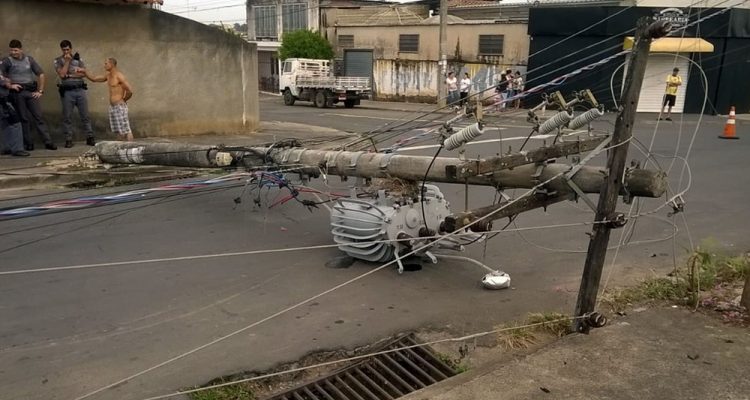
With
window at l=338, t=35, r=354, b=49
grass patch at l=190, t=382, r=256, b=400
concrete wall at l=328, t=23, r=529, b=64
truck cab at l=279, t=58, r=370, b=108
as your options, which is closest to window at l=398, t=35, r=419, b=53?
concrete wall at l=328, t=23, r=529, b=64

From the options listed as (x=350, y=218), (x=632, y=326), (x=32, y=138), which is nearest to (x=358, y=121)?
(x=32, y=138)

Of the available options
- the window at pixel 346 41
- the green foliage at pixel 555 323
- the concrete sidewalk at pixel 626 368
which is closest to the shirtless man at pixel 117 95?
the green foliage at pixel 555 323

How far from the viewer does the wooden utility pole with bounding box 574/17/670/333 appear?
153 inches

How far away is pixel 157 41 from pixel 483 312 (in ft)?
36.5

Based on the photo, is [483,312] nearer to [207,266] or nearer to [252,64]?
[207,266]

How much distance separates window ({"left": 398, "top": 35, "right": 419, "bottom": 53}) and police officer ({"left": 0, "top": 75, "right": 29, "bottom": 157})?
2692 centimetres

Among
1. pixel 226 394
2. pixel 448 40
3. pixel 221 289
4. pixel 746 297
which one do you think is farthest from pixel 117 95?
pixel 448 40

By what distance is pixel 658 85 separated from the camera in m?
25.6

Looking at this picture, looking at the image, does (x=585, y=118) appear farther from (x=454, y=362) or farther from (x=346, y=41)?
(x=346, y=41)

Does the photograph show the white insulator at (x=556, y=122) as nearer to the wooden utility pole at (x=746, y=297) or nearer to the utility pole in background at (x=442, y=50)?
the wooden utility pole at (x=746, y=297)

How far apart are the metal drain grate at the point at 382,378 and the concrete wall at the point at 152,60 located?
405 inches

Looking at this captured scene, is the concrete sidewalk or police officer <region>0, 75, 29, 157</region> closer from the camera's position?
the concrete sidewalk

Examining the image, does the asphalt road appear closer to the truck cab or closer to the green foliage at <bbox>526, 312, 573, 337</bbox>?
the green foliage at <bbox>526, 312, 573, 337</bbox>

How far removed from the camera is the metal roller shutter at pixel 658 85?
82.7 feet
